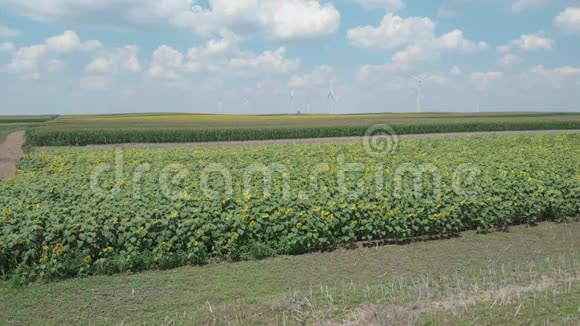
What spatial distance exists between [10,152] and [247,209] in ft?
81.5

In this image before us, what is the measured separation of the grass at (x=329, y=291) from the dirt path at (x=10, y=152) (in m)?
13.9

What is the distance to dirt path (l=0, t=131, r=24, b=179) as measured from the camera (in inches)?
763

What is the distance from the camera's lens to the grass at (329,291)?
5.05 metres

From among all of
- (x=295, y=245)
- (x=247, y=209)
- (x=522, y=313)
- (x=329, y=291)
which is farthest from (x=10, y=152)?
(x=522, y=313)

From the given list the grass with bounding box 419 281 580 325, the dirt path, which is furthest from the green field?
the dirt path

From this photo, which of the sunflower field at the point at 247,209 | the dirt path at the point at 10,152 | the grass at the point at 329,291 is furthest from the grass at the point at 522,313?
the dirt path at the point at 10,152

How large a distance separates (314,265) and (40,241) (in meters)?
4.03

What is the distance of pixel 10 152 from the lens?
2717 centimetres

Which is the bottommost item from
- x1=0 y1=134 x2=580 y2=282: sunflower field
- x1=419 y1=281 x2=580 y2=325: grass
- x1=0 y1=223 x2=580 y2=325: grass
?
x1=0 y1=223 x2=580 y2=325: grass

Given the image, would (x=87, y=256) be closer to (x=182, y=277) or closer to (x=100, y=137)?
(x=182, y=277)

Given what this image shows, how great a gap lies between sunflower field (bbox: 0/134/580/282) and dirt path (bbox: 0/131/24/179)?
9463mm

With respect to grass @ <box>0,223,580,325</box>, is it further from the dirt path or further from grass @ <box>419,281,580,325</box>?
the dirt path

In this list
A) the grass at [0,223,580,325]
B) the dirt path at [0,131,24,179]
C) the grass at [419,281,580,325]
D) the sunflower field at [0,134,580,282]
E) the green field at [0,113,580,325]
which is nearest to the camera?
the grass at [419,281,580,325]

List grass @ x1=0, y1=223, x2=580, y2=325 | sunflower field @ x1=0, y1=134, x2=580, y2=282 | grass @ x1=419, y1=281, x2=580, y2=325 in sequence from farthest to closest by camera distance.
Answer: sunflower field @ x1=0, y1=134, x2=580, y2=282 < grass @ x1=0, y1=223, x2=580, y2=325 < grass @ x1=419, y1=281, x2=580, y2=325
